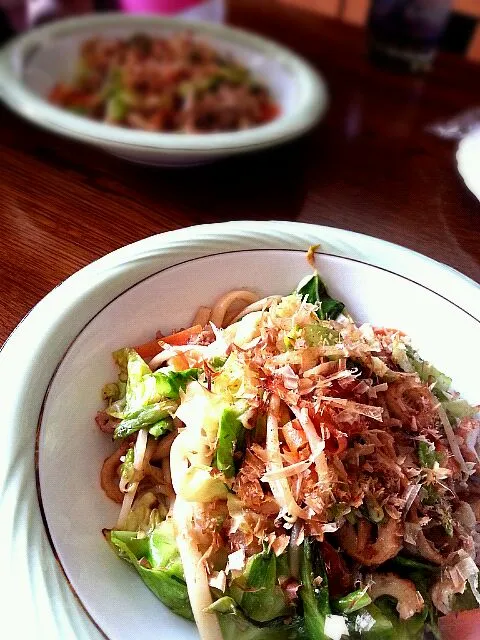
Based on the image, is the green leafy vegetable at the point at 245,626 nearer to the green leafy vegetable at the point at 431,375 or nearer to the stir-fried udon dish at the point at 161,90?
the green leafy vegetable at the point at 431,375

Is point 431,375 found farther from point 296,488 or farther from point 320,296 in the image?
point 296,488

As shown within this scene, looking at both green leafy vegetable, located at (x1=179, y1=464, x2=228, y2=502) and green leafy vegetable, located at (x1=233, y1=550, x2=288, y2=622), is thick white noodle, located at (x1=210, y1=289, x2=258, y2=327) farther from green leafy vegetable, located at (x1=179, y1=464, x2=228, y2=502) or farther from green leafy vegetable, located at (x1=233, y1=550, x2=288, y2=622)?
green leafy vegetable, located at (x1=233, y1=550, x2=288, y2=622)

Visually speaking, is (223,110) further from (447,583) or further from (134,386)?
(447,583)

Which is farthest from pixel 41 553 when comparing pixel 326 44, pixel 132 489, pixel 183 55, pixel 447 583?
pixel 326 44

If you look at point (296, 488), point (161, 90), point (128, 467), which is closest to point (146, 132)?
point (161, 90)

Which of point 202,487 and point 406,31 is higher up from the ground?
point 406,31

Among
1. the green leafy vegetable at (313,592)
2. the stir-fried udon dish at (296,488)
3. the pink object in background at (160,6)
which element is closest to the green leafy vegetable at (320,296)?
the stir-fried udon dish at (296,488)
